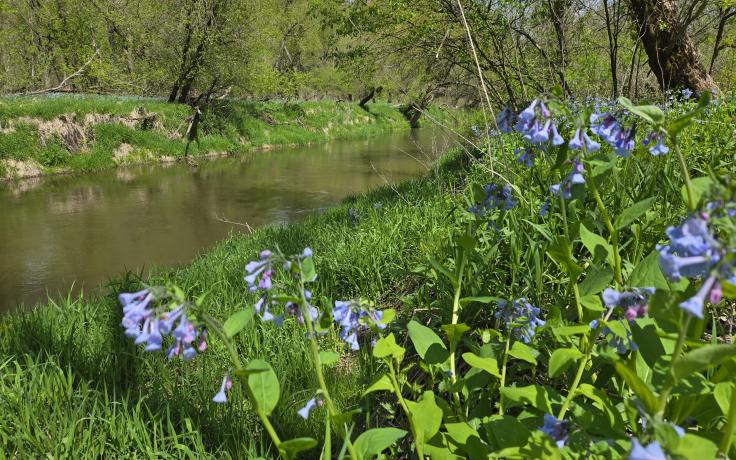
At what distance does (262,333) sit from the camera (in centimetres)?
242

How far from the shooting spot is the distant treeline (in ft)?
15.3

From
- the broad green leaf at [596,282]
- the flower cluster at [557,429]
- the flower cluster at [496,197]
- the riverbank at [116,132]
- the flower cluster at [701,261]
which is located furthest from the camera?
the riverbank at [116,132]

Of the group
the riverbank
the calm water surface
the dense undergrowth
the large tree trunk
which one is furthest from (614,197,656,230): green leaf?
the riverbank

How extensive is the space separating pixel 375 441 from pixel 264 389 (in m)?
0.26

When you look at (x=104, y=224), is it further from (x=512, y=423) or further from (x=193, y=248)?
(x=512, y=423)

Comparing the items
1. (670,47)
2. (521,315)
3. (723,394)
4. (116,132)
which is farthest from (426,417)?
(116,132)

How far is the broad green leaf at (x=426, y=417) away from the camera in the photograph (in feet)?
3.58

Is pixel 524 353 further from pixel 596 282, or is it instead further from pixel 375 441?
pixel 375 441

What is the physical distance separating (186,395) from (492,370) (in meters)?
1.22

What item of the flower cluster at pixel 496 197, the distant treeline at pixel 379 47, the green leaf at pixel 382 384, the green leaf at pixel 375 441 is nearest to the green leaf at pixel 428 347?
the green leaf at pixel 382 384

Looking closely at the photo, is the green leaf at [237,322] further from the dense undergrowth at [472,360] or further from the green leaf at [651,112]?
the green leaf at [651,112]

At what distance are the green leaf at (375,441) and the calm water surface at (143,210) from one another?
3.17m

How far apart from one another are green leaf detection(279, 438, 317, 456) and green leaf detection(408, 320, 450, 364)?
0.48 meters

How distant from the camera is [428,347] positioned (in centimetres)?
131
